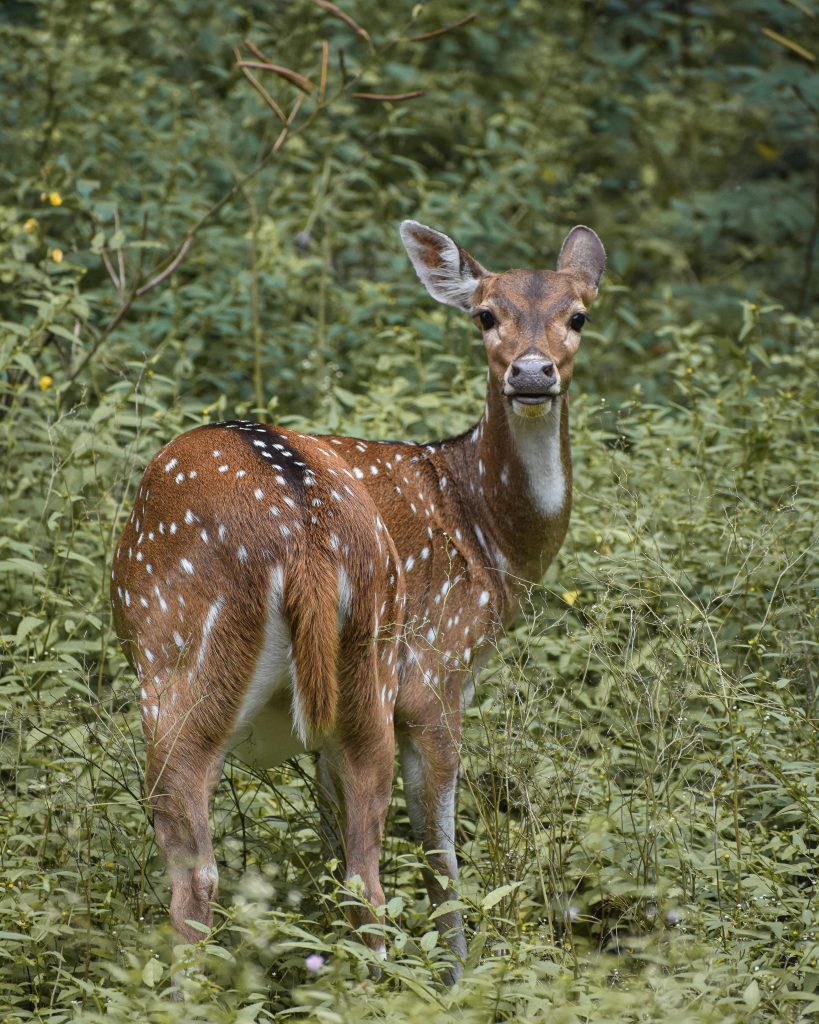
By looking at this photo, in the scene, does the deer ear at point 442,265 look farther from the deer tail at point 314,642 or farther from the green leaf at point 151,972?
the green leaf at point 151,972

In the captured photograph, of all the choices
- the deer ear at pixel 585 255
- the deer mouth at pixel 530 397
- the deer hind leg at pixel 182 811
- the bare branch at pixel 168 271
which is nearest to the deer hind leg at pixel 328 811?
the deer hind leg at pixel 182 811

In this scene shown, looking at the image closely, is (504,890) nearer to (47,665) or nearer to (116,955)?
(116,955)

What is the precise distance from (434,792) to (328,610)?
1.06m

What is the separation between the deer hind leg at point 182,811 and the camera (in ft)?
11.9

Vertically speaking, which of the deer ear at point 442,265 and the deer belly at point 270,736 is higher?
the deer ear at point 442,265

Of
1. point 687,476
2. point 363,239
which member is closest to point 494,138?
point 363,239

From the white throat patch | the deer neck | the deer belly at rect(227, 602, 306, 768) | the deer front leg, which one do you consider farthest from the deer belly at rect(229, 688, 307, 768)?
the white throat patch

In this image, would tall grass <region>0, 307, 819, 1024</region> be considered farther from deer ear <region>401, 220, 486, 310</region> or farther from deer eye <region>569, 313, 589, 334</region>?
deer ear <region>401, 220, 486, 310</region>

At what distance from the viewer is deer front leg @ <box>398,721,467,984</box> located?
4.52 meters

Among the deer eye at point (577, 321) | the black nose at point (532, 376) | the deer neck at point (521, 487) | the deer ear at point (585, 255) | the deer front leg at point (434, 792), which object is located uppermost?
the deer ear at point (585, 255)

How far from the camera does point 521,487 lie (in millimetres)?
4977

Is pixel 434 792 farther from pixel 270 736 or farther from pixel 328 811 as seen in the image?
pixel 270 736

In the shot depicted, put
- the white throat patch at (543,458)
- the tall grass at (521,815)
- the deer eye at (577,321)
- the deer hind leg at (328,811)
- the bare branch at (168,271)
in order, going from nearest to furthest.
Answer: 1. the tall grass at (521,815)
2. the deer hind leg at (328,811)
3. the white throat patch at (543,458)
4. the deer eye at (577,321)
5. the bare branch at (168,271)

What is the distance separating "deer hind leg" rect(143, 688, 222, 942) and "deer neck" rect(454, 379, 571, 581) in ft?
5.37
